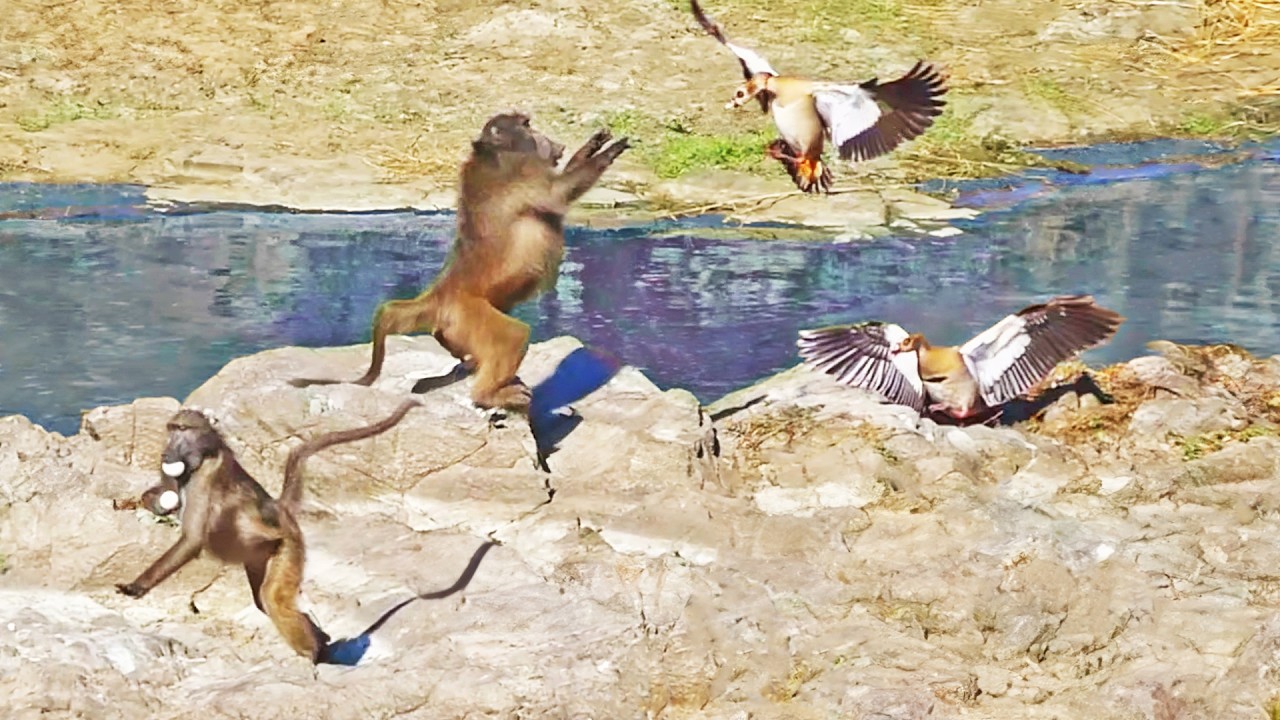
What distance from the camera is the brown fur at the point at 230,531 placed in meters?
4.72

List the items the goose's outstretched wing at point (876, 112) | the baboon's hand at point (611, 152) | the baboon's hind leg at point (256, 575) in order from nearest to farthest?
the baboon's hind leg at point (256, 575) < the baboon's hand at point (611, 152) < the goose's outstretched wing at point (876, 112)

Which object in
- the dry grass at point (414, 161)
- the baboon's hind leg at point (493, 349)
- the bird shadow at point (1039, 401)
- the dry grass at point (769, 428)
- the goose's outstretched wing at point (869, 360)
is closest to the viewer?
the baboon's hind leg at point (493, 349)

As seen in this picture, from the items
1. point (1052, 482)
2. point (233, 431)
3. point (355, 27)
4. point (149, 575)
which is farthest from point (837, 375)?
point (355, 27)

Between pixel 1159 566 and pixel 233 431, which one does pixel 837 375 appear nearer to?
pixel 1159 566

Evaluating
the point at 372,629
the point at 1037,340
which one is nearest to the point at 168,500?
the point at 372,629

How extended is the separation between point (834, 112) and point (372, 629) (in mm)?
3298

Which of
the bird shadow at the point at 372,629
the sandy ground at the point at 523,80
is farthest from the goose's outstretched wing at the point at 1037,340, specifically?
the sandy ground at the point at 523,80

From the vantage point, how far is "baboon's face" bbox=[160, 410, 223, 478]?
4.71 metres

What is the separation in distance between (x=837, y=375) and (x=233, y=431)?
2145 millimetres

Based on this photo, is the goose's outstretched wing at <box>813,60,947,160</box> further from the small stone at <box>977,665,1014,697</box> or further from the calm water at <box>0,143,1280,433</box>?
the small stone at <box>977,665,1014,697</box>

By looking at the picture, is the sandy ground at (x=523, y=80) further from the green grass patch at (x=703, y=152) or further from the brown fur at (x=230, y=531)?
the brown fur at (x=230, y=531)

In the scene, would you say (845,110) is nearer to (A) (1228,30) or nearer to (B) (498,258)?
(B) (498,258)

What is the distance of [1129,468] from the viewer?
6.24 m

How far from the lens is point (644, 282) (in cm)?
921
